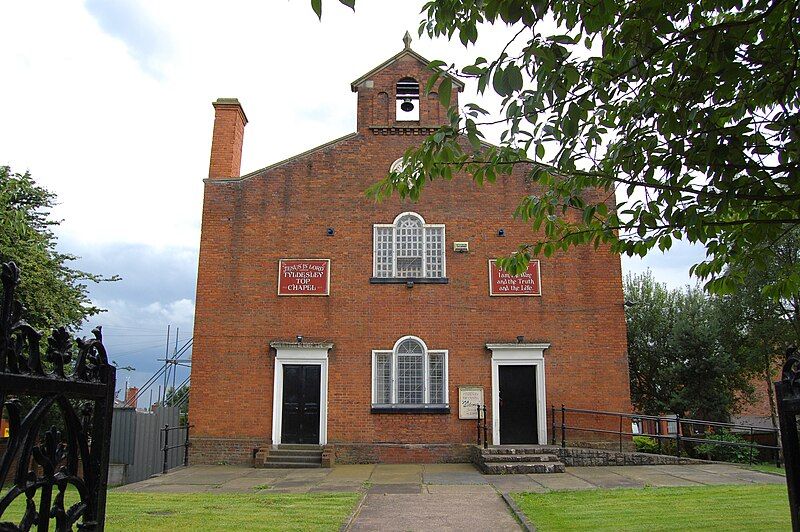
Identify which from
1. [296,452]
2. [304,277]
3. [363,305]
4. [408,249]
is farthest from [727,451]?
[304,277]

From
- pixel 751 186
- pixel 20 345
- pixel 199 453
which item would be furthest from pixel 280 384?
pixel 20 345

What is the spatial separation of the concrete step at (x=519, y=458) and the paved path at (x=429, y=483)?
426 millimetres

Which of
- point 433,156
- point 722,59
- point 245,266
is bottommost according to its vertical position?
point 433,156

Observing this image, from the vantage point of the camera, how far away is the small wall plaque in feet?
53.2

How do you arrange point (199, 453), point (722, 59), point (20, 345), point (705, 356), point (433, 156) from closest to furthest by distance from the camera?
point (20, 345), point (722, 59), point (433, 156), point (199, 453), point (705, 356)

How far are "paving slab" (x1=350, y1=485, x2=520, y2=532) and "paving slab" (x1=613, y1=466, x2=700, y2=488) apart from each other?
3.14 metres

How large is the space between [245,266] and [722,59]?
1425 cm

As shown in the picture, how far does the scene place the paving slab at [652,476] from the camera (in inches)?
456

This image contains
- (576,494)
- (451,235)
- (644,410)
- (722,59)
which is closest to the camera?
(722,59)

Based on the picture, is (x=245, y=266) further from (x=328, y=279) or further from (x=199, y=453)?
(x=199, y=453)

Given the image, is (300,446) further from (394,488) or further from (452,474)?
(394,488)

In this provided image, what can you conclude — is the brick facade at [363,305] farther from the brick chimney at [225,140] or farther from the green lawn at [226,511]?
the green lawn at [226,511]

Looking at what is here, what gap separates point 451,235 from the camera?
17234 millimetres

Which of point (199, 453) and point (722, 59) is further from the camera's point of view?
point (199, 453)
